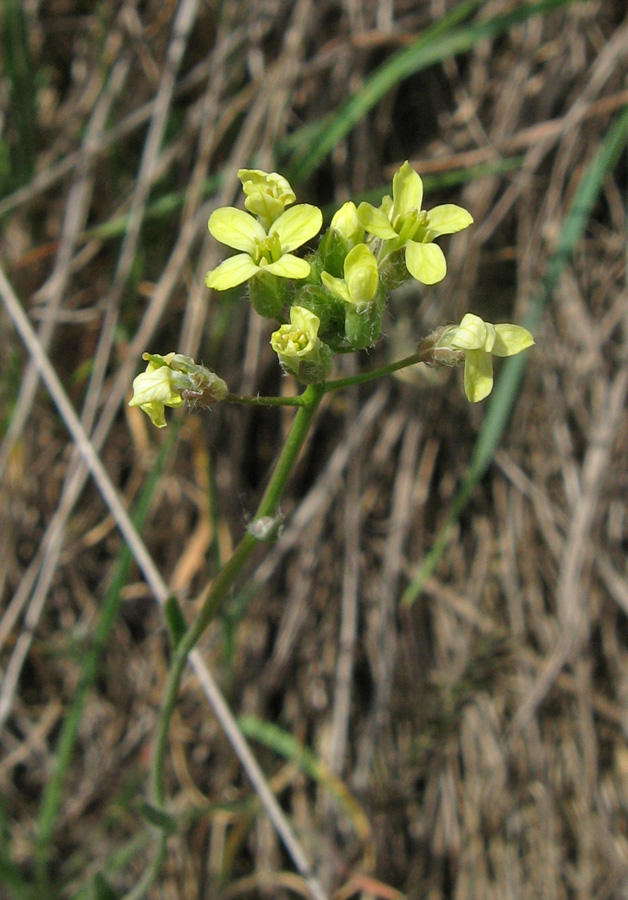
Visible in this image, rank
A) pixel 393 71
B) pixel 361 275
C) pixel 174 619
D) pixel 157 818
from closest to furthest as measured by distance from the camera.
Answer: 1. pixel 361 275
2. pixel 174 619
3. pixel 157 818
4. pixel 393 71

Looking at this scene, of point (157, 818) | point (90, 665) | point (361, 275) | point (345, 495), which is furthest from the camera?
point (345, 495)

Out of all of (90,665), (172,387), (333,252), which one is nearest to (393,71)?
(333,252)

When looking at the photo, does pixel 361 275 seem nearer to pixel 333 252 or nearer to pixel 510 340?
pixel 333 252

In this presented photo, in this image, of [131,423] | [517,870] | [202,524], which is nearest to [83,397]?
[131,423]

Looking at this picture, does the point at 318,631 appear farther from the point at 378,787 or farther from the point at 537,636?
the point at 537,636

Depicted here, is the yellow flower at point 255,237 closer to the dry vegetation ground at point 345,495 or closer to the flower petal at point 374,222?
the flower petal at point 374,222
